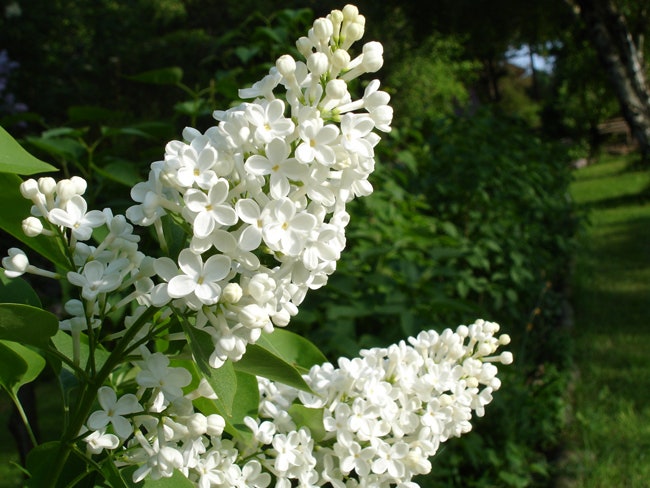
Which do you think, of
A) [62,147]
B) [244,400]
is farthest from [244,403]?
[62,147]

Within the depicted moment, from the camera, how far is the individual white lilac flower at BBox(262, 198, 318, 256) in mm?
682

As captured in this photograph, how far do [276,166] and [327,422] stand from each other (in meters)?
0.42

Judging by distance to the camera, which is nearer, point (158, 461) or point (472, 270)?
point (158, 461)

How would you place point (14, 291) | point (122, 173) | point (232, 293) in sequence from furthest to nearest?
point (122, 173)
point (14, 291)
point (232, 293)

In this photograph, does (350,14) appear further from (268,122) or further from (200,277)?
(200,277)

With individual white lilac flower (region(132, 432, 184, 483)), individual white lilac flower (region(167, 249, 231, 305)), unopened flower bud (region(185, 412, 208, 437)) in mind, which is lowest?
individual white lilac flower (region(132, 432, 184, 483))

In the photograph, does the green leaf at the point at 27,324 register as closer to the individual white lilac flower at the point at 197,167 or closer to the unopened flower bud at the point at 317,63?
the individual white lilac flower at the point at 197,167

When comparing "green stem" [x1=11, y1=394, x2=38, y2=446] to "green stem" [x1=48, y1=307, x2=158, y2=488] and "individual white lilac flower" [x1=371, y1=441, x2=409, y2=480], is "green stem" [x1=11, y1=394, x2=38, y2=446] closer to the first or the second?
"green stem" [x1=48, y1=307, x2=158, y2=488]

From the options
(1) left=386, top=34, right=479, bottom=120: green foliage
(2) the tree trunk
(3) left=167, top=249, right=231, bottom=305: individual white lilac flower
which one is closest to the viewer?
(3) left=167, top=249, right=231, bottom=305: individual white lilac flower

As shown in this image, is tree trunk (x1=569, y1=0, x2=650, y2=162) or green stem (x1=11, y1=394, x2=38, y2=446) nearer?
green stem (x1=11, y1=394, x2=38, y2=446)

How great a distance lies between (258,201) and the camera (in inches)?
28.7

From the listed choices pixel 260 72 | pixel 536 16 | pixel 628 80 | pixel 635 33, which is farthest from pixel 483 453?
pixel 635 33

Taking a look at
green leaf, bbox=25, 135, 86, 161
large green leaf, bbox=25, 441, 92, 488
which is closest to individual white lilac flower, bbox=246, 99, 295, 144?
large green leaf, bbox=25, 441, 92, 488

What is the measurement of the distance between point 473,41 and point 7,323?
8.72 metres
